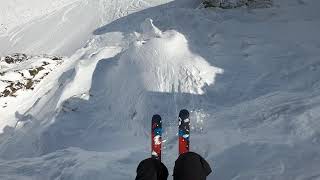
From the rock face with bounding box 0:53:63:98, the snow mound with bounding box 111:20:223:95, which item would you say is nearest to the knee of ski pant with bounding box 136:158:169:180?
the snow mound with bounding box 111:20:223:95

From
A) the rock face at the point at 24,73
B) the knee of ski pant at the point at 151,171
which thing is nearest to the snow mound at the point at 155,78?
the rock face at the point at 24,73

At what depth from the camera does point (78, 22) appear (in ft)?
75.5

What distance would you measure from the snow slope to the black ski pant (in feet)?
4.58

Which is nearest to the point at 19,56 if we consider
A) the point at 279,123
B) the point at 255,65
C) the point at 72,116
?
the point at 72,116

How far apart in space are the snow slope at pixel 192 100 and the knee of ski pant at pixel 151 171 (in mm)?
1515

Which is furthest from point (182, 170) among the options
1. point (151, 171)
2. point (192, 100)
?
point (192, 100)

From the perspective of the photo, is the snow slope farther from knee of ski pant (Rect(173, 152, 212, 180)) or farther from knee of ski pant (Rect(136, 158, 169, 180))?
knee of ski pant (Rect(136, 158, 169, 180))

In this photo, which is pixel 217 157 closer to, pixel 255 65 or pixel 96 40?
pixel 255 65

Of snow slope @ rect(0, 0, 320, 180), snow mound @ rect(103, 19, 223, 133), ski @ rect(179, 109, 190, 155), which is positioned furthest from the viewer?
snow mound @ rect(103, 19, 223, 133)

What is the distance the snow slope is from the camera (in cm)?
689

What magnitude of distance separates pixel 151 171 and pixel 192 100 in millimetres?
6838

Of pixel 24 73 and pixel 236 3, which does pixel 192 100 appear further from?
pixel 24 73

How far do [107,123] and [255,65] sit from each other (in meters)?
4.26

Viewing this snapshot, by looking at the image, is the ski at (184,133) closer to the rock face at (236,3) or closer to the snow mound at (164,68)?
the snow mound at (164,68)
